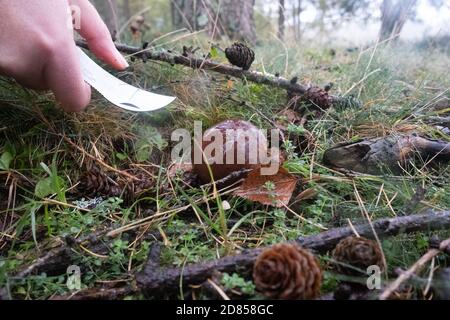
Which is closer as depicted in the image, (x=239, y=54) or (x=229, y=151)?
(x=229, y=151)

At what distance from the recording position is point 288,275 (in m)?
0.69

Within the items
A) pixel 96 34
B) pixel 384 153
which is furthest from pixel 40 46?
pixel 384 153

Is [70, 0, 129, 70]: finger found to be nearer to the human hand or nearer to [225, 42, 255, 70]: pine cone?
the human hand

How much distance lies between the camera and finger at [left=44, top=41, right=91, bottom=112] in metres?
1.14

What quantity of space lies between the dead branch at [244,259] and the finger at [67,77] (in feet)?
2.05

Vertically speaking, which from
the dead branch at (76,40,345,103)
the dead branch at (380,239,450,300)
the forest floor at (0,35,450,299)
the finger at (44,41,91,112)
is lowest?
the dead branch at (380,239,450,300)

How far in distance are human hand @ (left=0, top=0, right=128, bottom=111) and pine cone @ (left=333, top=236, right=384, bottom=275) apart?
2.95 ft

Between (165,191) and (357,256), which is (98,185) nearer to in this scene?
(165,191)

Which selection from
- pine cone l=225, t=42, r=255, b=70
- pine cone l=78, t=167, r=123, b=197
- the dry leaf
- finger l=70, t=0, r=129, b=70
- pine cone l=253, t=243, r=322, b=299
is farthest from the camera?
pine cone l=225, t=42, r=255, b=70

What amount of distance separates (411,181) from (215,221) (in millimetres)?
615

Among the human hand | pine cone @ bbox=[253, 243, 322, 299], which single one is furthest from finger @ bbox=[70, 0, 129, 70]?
pine cone @ bbox=[253, 243, 322, 299]

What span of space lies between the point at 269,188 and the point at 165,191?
0.32 meters

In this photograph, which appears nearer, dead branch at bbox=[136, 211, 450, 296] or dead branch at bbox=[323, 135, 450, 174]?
dead branch at bbox=[136, 211, 450, 296]

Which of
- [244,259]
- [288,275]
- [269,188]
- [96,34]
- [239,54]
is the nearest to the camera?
[288,275]
